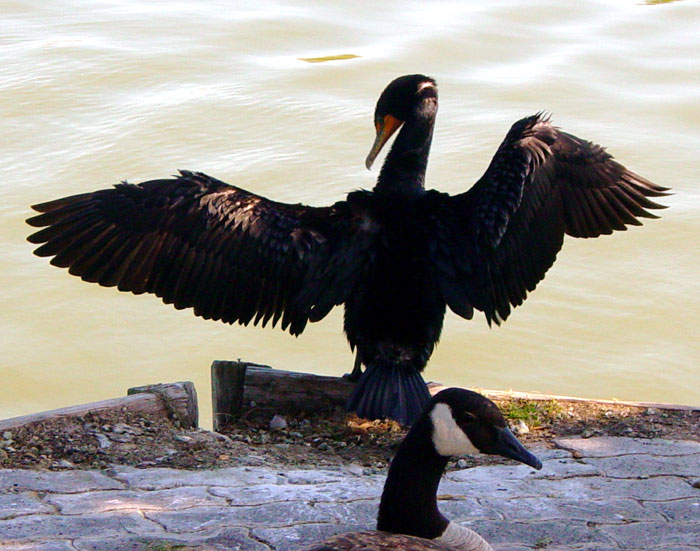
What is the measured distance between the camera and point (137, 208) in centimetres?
534

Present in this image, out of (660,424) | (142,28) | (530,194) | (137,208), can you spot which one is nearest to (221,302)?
(137,208)

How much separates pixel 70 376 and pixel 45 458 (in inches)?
93.2

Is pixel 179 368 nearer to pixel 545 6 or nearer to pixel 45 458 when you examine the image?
pixel 45 458

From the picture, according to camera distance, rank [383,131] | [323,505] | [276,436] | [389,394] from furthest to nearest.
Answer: [383,131] → [276,436] → [389,394] → [323,505]

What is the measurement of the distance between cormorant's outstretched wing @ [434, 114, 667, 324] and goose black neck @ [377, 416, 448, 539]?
5.17ft

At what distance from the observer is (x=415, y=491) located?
144 inches

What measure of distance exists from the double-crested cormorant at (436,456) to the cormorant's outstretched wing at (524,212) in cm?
151

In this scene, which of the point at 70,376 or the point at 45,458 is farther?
the point at 70,376

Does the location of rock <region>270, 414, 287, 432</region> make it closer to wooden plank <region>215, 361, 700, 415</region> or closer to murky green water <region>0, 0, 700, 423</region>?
wooden plank <region>215, 361, 700, 415</region>

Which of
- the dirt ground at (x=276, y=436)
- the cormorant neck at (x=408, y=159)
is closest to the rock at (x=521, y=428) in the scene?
the dirt ground at (x=276, y=436)

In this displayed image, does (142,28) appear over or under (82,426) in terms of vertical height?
over

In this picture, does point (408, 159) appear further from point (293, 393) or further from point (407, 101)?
point (293, 393)

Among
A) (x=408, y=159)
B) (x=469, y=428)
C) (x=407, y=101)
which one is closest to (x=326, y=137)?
(x=407, y=101)

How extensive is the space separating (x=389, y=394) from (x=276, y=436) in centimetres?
53
